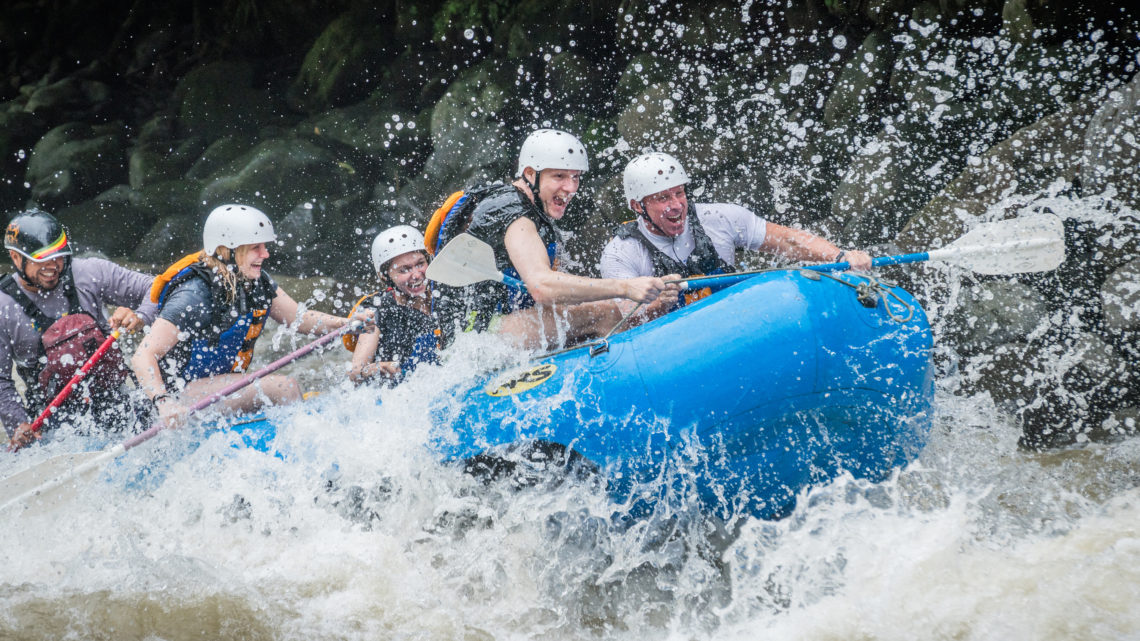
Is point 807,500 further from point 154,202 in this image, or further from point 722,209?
point 154,202

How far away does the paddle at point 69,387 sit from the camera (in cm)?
419

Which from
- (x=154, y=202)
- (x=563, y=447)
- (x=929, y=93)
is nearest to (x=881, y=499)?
(x=563, y=447)

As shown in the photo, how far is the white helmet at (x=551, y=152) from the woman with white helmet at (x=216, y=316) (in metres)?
1.50

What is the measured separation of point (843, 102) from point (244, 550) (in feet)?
16.7

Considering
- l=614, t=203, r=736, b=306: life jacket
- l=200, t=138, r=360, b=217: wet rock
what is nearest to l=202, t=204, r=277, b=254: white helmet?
l=614, t=203, r=736, b=306: life jacket

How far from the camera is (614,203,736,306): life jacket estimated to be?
12.4 feet

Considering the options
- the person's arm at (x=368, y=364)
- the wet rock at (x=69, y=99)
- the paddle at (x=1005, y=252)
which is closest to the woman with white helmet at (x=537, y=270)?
the paddle at (x=1005, y=252)

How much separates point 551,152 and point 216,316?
185 cm

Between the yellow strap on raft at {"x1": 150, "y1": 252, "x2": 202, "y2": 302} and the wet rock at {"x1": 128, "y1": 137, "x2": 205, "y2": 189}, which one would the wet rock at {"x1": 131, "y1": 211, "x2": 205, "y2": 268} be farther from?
the yellow strap on raft at {"x1": 150, "y1": 252, "x2": 202, "y2": 302}

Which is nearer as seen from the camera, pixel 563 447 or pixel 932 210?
pixel 563 447

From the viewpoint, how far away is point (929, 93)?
5.68 meters

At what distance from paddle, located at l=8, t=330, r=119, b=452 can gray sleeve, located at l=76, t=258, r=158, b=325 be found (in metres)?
0.21

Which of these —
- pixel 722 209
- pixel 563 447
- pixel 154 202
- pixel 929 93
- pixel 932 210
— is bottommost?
pixel 563 447

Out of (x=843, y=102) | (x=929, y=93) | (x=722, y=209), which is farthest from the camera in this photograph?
(x=843, y=102)
